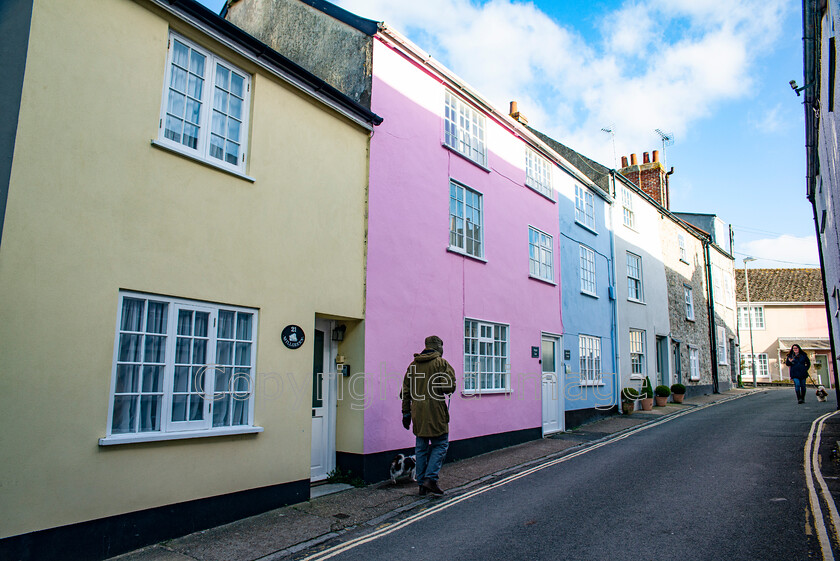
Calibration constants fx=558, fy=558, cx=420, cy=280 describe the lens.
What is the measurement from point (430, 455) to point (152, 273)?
13.7 ft

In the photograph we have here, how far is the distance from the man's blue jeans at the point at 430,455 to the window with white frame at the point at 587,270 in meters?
9.58

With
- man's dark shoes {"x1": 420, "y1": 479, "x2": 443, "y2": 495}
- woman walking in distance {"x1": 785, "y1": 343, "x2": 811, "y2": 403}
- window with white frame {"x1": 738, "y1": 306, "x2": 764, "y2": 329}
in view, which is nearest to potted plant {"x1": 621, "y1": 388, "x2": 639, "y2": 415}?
woman walking in distance {"x1": 785, "y1": 343, "x2": 811, "y2": 403}

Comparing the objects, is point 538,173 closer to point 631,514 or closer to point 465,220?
point 465,220

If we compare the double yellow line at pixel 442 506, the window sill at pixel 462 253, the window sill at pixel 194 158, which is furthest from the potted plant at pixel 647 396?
the window sill at pixel 194 158

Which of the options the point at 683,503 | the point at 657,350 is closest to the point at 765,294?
the point at 657,350

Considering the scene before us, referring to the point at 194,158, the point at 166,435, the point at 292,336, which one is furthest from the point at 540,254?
the point at 166,435

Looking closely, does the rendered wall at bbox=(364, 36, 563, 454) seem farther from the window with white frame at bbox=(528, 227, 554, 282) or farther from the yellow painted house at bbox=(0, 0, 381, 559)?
the yellow painted house at bbox=(0, 0, 381, 559)

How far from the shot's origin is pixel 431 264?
10.1m

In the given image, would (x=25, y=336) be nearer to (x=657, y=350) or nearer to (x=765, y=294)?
(x=657, y=350)

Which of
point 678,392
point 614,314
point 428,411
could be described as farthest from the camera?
point 678,392

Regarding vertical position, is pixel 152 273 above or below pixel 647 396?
above

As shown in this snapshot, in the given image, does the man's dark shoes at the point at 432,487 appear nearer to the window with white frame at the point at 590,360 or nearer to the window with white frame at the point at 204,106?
the window with white frame at the point at 204,106

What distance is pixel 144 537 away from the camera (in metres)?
5.45

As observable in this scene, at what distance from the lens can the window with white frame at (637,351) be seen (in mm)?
18523
